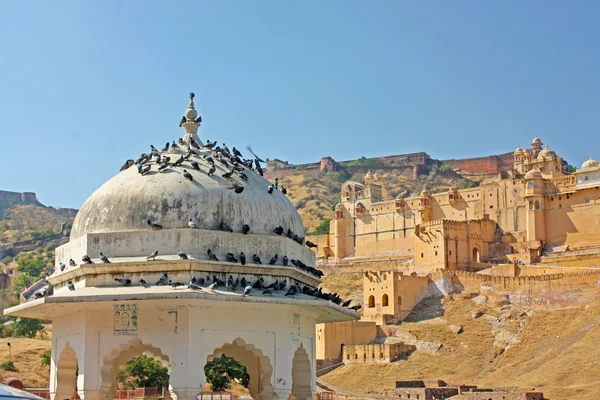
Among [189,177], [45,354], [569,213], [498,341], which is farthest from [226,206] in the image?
[569,213]

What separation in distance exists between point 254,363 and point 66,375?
105 inches

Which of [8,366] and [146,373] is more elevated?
[8,366]

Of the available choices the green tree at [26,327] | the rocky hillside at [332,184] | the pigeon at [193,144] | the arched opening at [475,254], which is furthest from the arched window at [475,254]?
the pigeon at [193,144]

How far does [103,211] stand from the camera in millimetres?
11820

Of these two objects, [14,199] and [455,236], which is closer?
[455,236]

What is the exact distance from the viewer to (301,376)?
13.0 meters

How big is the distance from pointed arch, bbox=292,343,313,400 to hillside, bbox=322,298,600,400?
26.1m

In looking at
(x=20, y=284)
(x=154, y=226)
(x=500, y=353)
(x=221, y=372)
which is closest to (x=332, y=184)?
(x=20, y=284)

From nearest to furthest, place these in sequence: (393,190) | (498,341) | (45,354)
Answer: (45,354) < (498,341) < (393,190)

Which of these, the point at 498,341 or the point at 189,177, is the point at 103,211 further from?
the point at 498,341

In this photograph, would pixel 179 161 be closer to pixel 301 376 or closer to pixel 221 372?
pixel 301 376

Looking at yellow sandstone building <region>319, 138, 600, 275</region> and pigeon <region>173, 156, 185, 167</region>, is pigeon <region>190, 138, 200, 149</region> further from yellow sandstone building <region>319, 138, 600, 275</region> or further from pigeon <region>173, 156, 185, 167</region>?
yellow sandstone building <region>319, 138, 600, 275</region>

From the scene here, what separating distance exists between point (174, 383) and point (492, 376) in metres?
34.6

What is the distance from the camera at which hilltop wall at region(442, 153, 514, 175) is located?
9888cm
